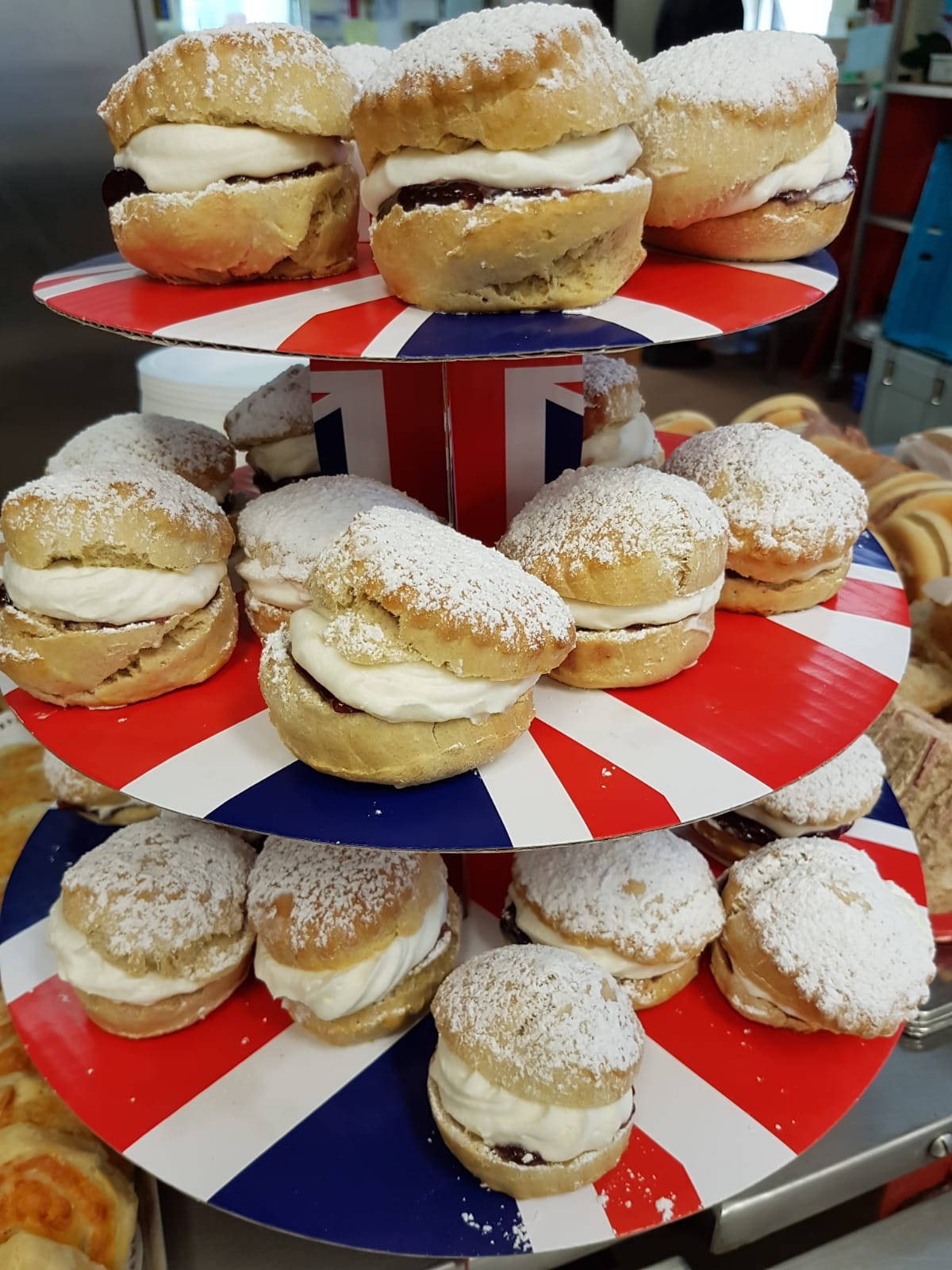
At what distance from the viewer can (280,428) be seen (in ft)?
5.42

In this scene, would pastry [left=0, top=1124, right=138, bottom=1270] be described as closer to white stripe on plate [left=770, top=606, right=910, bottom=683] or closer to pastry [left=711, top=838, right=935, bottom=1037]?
pastry [left=711, top=838, right=935, bottom=1037]

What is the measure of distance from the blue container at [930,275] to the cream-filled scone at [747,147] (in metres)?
4.12

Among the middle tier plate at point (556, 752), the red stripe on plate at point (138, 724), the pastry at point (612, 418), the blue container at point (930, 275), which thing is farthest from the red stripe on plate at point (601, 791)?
the blue container at point (930, 275)

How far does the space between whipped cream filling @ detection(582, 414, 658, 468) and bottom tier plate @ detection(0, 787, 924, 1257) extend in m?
0.88

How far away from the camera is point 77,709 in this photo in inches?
47.6

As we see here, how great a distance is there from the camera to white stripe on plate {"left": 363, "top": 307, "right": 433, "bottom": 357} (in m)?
0.97

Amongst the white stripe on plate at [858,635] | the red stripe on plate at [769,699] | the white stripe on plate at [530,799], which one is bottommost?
the white stripe on plate at [858,635]

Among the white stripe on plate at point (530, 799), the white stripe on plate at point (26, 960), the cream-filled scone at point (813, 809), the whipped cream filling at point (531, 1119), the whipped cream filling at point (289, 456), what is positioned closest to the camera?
the white stripe on plate at point (530, 799)

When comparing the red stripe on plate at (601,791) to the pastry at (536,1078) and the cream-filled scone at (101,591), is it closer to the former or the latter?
the pastry at (536,1078)

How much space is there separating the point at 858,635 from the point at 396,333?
0.82 meters

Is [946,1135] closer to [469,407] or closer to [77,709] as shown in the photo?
[469,407]

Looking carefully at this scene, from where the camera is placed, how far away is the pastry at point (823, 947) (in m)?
1.26

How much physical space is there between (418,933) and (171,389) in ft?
7.27

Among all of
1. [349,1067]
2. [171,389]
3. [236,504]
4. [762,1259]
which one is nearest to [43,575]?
[236,504]
